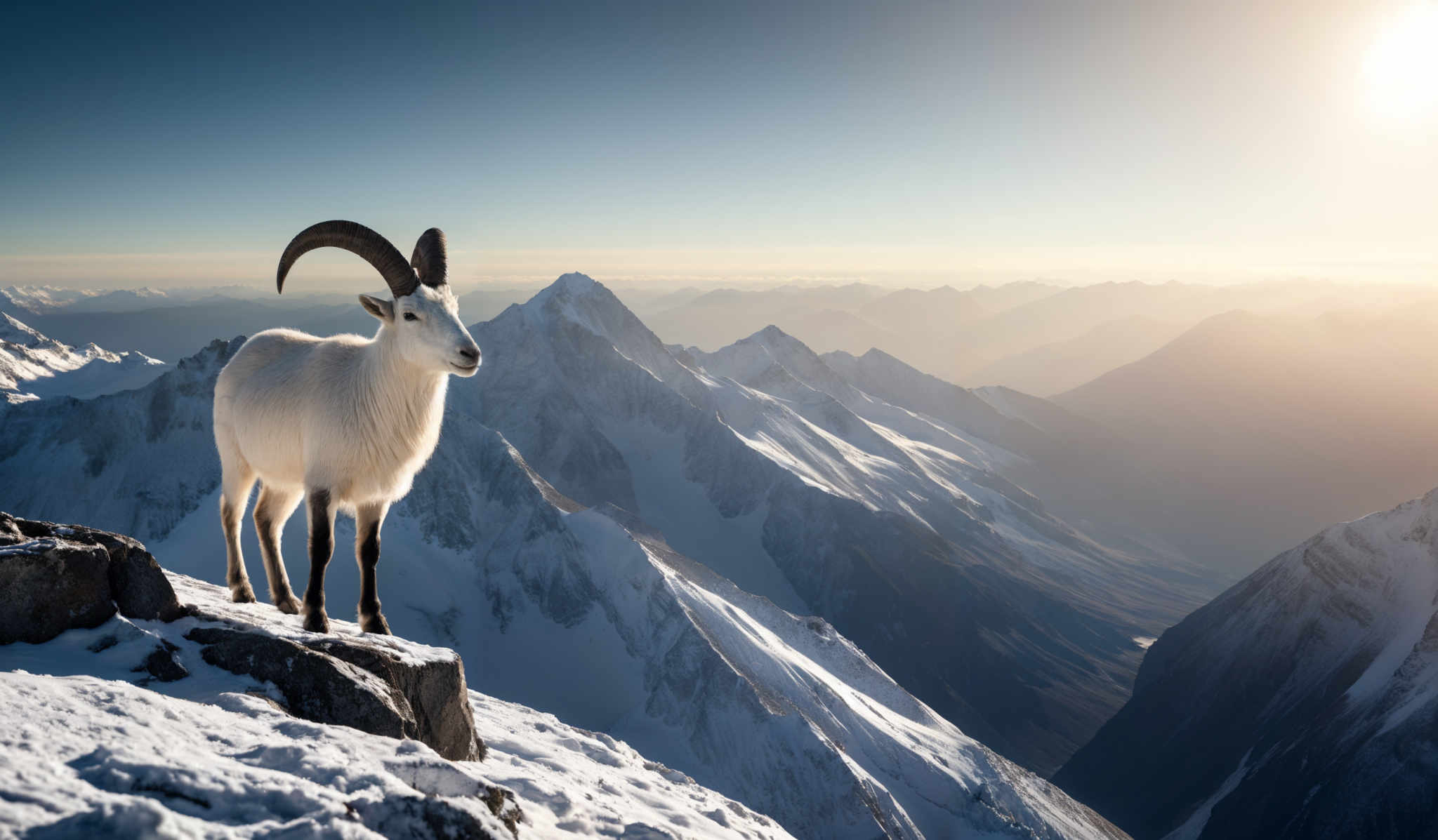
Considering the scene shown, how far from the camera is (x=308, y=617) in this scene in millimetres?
10531

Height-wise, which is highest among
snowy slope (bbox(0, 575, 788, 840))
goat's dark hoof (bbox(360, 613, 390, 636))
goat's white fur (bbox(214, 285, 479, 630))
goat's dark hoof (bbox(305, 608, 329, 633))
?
goat's white fur (bbox(214, 285, 479, 630))

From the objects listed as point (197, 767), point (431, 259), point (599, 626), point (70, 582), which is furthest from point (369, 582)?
point (599, 626)

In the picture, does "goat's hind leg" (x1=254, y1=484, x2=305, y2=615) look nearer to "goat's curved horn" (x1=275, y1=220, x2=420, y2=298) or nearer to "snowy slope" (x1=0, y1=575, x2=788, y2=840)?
"snowy slope" (x1=0, y1=575, x2=788, y2=840)

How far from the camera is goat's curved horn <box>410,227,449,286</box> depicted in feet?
34.4

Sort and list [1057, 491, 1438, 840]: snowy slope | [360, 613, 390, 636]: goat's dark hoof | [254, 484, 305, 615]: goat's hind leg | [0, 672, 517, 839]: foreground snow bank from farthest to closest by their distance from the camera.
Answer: [1057, 491, 1438, 840]: snowy slope < [254, 484, 305, 615]: goat's hind leg < [360, 613, 390, 636]: goat's dark hoof < [0, 672, 517, 839]: foreground snow bank

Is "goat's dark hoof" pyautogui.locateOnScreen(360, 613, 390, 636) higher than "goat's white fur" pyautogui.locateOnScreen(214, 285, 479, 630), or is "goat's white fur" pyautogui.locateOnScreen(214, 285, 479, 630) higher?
"goat's white fur" pyautogui.locateOnScreen(214, 285, 479, 630)

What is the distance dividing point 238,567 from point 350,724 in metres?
5.79

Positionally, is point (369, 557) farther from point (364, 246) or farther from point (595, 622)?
point (595, 622)

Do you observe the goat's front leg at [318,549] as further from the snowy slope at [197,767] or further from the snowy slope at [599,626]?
the snowy slope at [599,626]

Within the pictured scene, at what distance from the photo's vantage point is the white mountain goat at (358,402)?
994 cm

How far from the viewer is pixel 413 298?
389 inches

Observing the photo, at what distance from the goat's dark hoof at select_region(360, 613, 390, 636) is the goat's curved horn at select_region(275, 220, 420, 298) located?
225 inches

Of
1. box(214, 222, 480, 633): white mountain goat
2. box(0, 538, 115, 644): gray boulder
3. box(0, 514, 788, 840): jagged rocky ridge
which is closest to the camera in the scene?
box(0, 514, 788, 840): jagged rocky ridge

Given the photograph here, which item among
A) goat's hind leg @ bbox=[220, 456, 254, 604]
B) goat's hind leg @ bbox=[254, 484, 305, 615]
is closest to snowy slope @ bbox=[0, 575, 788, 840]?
goat's hind leg @ bbox=[254, 484, 305, 615]
